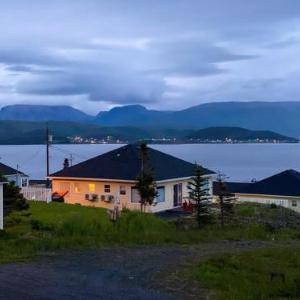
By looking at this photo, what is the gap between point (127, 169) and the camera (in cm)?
3616

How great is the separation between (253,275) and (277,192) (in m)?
38.1

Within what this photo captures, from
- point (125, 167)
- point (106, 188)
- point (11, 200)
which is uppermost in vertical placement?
point (125, 167)

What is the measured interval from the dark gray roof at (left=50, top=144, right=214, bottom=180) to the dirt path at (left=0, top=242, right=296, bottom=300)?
2201 centimetres

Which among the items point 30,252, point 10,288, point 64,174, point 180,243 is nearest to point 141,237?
point 180,243

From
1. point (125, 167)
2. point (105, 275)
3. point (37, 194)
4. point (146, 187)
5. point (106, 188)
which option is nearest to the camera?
point (105, 275)

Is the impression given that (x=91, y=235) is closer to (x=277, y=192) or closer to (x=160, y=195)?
(x=160, y=195)

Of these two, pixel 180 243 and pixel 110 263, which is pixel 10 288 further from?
pixel 180 243

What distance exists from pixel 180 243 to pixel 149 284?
568cm

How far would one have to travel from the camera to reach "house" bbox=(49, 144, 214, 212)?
34.9m

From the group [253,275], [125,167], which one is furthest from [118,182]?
[253,275]

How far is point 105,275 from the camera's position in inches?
396

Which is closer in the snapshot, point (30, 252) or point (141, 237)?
point (30, 252)

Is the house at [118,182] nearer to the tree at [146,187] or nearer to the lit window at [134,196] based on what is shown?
the lit window at [134,196]

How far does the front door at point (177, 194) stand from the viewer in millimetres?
36656
